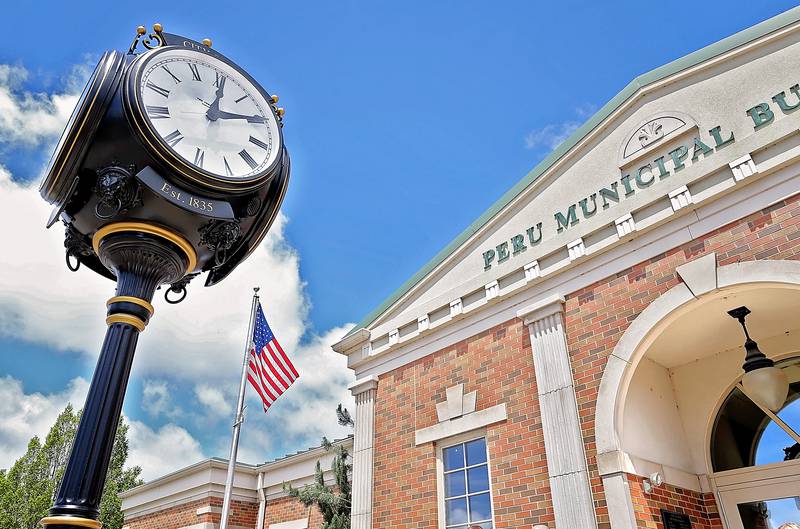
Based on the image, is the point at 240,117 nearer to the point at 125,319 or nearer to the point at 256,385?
the point at 125,319

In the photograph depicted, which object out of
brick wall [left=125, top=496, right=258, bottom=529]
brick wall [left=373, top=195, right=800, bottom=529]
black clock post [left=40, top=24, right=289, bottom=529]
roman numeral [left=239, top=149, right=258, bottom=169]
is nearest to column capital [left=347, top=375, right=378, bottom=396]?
brick wall [left=373, top=195, right=800, bottom=529]

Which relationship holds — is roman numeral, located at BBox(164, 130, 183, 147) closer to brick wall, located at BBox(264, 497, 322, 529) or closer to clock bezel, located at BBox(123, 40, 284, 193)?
clock bezel, located at BBox(123, 40, 284, 193)

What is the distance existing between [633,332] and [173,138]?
496 centimetres

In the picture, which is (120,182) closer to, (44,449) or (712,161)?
(712,161)

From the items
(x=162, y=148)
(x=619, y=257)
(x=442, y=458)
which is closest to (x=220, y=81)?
(x=162, y=148)

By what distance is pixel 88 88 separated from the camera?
3.67 meters

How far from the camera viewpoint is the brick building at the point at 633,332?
5809mm

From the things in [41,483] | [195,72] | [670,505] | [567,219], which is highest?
[41,483]

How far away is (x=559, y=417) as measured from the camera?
642 centimetres

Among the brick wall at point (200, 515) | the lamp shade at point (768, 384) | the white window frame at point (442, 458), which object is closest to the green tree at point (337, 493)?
the white window frame at point (442, 458)

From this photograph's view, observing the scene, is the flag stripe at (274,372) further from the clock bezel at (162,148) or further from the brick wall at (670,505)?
the clock bezel at (162,148)

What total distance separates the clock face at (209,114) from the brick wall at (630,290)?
419cm

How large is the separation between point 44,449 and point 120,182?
30669 millimetres

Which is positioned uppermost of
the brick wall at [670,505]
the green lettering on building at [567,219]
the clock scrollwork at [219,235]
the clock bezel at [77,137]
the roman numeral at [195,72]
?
the green lettering on building at [567,219]
